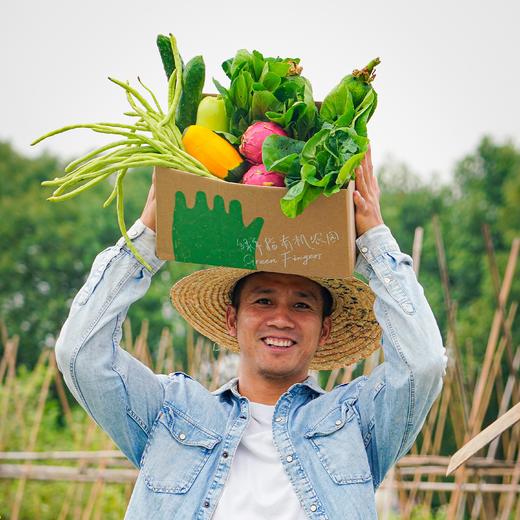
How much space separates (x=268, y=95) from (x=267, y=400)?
67cm

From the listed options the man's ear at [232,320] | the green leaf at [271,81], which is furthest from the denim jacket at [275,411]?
the green leaf at [271,81]

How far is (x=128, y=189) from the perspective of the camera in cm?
1630

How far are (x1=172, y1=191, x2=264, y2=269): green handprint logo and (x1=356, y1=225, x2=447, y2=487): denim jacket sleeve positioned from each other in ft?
0.78

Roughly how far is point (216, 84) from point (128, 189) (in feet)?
47.6

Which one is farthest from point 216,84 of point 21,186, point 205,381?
point 21,186

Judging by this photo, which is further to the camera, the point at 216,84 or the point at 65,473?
the point at 65,473

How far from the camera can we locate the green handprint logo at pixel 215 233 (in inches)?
73.0

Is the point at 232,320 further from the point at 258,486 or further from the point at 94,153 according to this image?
the point at 94,153

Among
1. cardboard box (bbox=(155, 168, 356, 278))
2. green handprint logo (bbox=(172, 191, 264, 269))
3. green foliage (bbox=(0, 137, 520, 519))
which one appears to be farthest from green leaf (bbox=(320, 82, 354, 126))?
green foliage (bbox=(0, 137, 520, 519))

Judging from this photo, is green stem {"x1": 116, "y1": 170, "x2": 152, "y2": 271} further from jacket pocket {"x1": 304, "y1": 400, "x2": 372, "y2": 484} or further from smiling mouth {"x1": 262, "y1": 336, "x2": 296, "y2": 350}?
jacket pocket {"x1": 304, "y1": 400, "x2": 372, "y2": 484}

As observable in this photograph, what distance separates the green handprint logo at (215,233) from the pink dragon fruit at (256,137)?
10cm

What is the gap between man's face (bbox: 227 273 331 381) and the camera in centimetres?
208

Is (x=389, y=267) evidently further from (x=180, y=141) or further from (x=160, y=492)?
(x=160, y=492)

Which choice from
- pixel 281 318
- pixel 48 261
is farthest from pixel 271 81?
pixel 48 261
